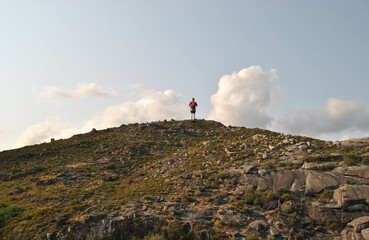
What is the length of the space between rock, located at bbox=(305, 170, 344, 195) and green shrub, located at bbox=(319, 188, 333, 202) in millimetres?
589

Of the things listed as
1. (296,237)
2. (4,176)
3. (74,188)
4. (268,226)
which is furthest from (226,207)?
(4,176)

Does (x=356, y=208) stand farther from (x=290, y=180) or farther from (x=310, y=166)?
(x=310, y=166)

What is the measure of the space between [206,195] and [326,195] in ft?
33.8

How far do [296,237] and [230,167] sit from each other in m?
12.0

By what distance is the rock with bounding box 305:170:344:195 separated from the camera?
19641 mm

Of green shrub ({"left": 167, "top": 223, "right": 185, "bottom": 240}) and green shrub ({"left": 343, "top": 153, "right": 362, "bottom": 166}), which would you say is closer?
green shrub ({"left": 167, "top": 223, "right": 185, "bottom": 240})

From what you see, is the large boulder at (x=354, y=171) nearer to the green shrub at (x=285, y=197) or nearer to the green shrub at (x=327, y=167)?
the green shrub at (x=327, y=167)

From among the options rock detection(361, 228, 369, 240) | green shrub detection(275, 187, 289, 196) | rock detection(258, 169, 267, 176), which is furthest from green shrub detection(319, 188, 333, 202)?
rock detection(258, 169, 267, 176)

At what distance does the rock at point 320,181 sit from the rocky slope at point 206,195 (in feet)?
0.25

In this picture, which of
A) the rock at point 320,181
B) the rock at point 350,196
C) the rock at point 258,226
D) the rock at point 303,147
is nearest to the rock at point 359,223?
the rock at point 350,196

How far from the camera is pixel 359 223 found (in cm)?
1591

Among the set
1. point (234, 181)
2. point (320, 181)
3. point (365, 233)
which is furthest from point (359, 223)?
point (234, 181)

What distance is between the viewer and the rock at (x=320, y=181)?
19.6 meters

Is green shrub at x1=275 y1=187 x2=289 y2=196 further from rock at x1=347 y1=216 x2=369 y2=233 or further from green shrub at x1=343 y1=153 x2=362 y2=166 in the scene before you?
green shrub at x1=343 y1=153 x2=362 y2=166
